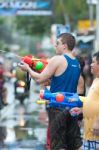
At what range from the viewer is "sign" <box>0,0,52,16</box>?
106 feet

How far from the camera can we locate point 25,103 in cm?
2383

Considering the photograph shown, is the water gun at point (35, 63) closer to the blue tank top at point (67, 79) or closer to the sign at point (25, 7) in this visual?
the blue tank top at point (67, 79)

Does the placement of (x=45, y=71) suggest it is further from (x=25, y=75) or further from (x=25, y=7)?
(x=25, y=7)

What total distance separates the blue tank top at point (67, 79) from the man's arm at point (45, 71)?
0.15 meters

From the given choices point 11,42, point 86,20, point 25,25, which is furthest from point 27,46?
point 86,20

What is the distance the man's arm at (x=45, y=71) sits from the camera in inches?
317

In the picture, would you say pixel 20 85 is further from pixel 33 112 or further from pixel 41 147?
pixel 41 147

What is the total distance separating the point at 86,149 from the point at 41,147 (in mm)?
5202

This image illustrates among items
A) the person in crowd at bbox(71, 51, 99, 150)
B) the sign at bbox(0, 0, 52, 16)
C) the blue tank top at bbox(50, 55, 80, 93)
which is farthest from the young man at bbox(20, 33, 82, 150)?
the sign at bbox(0, 0, 52, 16)

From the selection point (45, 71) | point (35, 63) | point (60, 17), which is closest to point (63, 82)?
point (45, 71)

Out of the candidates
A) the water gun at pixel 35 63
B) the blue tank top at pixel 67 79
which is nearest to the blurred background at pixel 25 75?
the water gun at pixel 35 63

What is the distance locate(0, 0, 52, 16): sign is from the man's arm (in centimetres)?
2395

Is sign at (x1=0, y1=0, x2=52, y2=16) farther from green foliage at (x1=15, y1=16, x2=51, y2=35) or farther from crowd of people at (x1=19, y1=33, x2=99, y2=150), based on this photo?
green foliage at (x1=15, y1=16, x2=51, y2=35)

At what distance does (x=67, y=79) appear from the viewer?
8.42 meters
